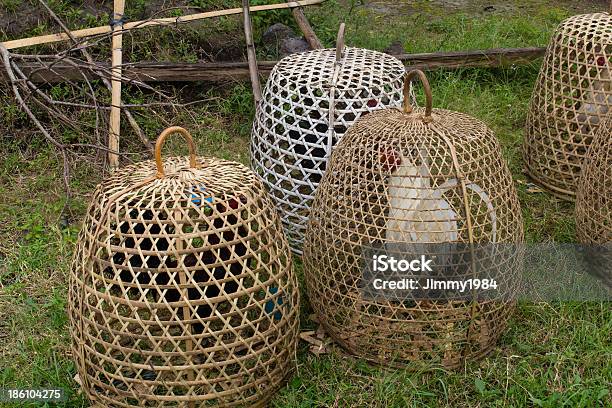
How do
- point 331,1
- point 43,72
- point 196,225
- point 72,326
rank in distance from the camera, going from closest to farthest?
point 196,225, point 72,326, point 43,72, point 331,1

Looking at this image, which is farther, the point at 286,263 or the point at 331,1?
the point at 331,1

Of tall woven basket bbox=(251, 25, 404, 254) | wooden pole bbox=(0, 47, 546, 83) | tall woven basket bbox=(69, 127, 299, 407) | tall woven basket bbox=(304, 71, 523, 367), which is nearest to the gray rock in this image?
wooden pole bbox=(0, 47, 546, 83)

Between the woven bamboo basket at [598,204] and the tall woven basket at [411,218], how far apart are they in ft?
1.70

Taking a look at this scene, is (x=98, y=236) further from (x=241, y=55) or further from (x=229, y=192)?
(x=241, y=55)

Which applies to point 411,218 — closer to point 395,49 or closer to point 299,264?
point 299,264

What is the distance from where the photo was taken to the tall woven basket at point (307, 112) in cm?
319

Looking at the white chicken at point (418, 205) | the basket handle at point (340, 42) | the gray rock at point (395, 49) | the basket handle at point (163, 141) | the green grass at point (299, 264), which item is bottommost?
the green grass at point (299, 264)

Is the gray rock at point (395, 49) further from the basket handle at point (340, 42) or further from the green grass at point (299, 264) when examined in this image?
the basket handle at point (340, 42)

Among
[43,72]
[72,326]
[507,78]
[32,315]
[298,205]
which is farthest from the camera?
[507,78]

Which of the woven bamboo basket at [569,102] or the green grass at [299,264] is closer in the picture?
the green grass at [299,264]

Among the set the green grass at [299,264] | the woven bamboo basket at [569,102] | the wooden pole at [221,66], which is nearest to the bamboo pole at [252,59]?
the wooden pole at [221,66]

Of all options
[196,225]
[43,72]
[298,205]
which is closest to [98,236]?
[196,225]

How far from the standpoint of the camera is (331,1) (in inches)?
257

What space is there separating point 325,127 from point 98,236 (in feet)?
4.07
